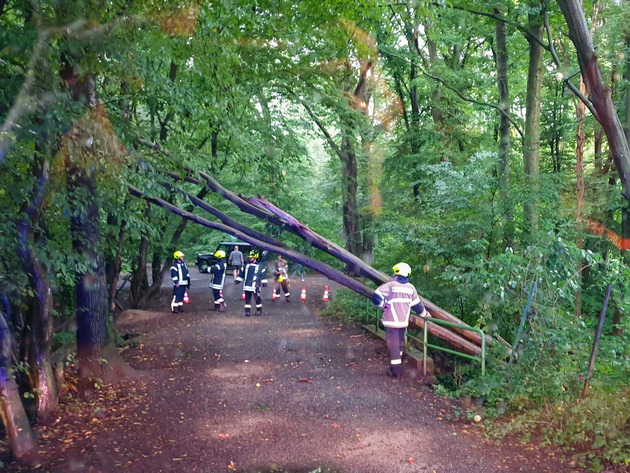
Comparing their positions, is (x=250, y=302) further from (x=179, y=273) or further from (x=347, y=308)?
(x=347, y=308)

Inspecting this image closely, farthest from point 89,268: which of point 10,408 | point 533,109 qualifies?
point 533,109

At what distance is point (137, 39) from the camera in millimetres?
6527

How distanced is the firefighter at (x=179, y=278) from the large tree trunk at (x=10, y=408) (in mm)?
9439

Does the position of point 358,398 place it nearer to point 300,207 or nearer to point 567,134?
point 567,134

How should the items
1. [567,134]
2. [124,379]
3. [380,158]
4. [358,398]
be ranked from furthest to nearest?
[380,158]
[567,134]
[124,379]
[358,398]

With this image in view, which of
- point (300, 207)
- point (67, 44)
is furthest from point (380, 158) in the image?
point (67, 44)

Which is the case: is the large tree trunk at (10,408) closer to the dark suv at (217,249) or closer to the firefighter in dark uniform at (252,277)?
the firefighter in dark uniform at (252,277)

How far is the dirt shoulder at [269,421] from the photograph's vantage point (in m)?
5.71

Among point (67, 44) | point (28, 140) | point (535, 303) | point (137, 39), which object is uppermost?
point (137, 39)

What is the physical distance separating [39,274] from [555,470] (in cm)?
646

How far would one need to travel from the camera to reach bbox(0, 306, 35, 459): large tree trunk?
5.73 meters

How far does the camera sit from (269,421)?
22.8ft

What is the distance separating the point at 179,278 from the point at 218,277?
1.24m

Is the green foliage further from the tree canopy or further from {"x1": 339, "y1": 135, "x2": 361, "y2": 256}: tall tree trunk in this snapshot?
{"x1": 339, "y1": 135, "x2": 361, "y2": 256}: tall tree trunk
